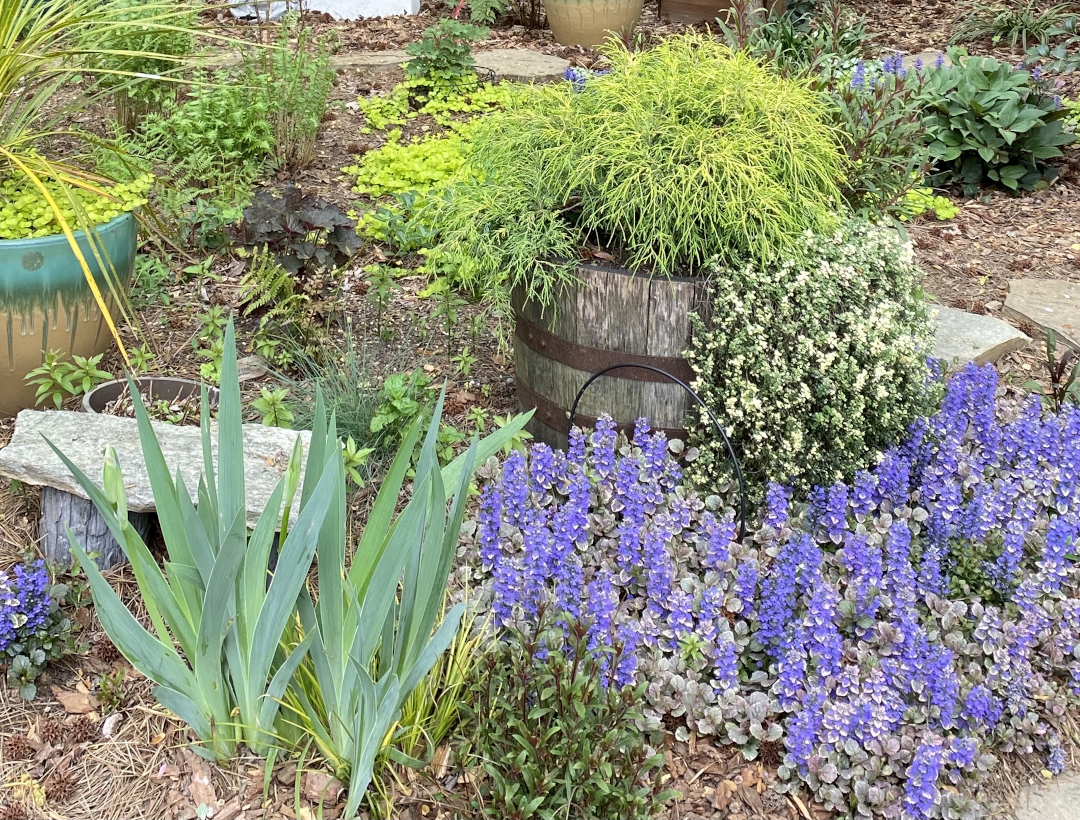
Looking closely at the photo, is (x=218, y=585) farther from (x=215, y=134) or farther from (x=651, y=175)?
(x=215, y=134)

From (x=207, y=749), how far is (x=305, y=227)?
6.83ft

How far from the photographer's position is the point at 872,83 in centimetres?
411

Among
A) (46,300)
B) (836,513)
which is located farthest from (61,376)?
(836,513)

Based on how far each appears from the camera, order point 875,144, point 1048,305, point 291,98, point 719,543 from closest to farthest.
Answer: point 719,543
point 875,144
point 1048,305
point 291,98

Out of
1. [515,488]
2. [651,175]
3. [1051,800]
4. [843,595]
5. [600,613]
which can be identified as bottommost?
[1051,800]

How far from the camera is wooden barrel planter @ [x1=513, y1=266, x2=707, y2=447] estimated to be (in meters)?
2.66

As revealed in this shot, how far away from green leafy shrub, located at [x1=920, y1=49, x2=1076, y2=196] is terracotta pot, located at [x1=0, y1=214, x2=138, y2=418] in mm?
4127

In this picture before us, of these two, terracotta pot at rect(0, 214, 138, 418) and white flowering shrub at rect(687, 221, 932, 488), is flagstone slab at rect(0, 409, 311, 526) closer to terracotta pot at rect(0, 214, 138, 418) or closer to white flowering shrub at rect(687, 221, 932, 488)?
terracotta pot at rect(0, 214, 138, 418)

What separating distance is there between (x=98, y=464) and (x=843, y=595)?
196 centimetres

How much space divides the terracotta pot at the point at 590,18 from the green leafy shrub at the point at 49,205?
4872 millimetres

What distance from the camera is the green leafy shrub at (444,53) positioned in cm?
583

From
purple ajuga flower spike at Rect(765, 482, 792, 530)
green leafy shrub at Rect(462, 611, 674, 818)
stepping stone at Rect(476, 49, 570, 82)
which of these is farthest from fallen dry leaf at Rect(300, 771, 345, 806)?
stepping stone at Rect(476, 49, 570, 82)

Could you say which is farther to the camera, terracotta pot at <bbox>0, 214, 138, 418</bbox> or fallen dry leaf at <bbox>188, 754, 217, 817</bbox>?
terracotta pot at <bbox>0, 214, 138, 418</bbox>

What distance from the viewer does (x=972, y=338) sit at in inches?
142
